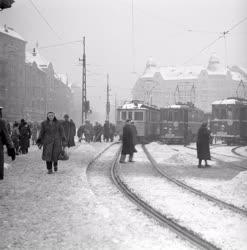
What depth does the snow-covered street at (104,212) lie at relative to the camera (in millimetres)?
5512

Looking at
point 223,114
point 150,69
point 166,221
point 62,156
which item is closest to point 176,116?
point 223,114

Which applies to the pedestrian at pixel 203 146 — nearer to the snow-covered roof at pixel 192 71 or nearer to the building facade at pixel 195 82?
the building facade at pixel 195 82

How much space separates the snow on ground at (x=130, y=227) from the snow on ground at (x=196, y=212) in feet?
1.59

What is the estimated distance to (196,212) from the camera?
7.47 metres

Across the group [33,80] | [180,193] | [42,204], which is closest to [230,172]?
[180,193]

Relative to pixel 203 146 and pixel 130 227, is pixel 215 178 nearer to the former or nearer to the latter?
pixel 203 146

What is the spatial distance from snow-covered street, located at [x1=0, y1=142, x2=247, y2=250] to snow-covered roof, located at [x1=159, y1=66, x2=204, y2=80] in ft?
394

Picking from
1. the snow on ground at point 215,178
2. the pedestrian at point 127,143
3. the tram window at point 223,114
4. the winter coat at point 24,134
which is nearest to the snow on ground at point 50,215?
the snow on ground at point 215,178

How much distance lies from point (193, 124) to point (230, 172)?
19873mm

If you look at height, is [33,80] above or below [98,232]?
above

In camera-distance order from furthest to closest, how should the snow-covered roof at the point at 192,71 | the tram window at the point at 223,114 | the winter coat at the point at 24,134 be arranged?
1. the snow-covered roof at the point at 192,71
2. the tram window at the point at 223,114
3. the winter coat at the point at 24,134

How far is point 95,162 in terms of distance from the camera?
16578mm

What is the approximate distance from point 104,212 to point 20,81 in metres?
56.6

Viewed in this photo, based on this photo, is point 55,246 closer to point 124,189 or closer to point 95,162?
point 124,189
